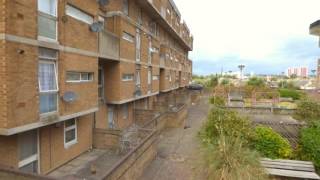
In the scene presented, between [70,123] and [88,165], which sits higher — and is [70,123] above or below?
above

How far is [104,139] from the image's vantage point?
42.7ft

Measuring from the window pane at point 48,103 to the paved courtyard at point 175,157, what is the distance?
4.39 meters

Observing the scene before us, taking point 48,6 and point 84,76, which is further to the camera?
point 84,76

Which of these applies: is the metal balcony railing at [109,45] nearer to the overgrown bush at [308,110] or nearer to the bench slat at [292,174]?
the bench slat at [292,174]

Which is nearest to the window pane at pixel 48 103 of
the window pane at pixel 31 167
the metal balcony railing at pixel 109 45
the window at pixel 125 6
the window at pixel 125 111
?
the window pane at pixel 31 167

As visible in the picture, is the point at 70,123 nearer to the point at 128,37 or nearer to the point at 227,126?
the point at 128,37

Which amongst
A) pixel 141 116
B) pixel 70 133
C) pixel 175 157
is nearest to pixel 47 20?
pixel 70 133

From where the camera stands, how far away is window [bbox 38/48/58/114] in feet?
26.3

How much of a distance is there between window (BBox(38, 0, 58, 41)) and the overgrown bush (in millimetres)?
12600

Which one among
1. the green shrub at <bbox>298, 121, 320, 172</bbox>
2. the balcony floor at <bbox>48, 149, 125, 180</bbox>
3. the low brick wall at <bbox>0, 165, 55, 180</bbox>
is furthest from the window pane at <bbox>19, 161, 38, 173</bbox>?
the green shrub at <bbox>298, 121, 320, 172</bbox>

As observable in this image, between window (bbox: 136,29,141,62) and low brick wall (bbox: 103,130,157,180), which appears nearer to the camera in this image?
low brick wall (bbox: 103,130,157,180)

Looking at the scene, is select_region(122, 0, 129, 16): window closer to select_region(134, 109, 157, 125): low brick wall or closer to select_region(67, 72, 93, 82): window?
select_region(67, 72, 93, 82): window

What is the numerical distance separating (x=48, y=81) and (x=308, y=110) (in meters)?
12.7

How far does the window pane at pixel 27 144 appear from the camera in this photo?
8.31 metres
